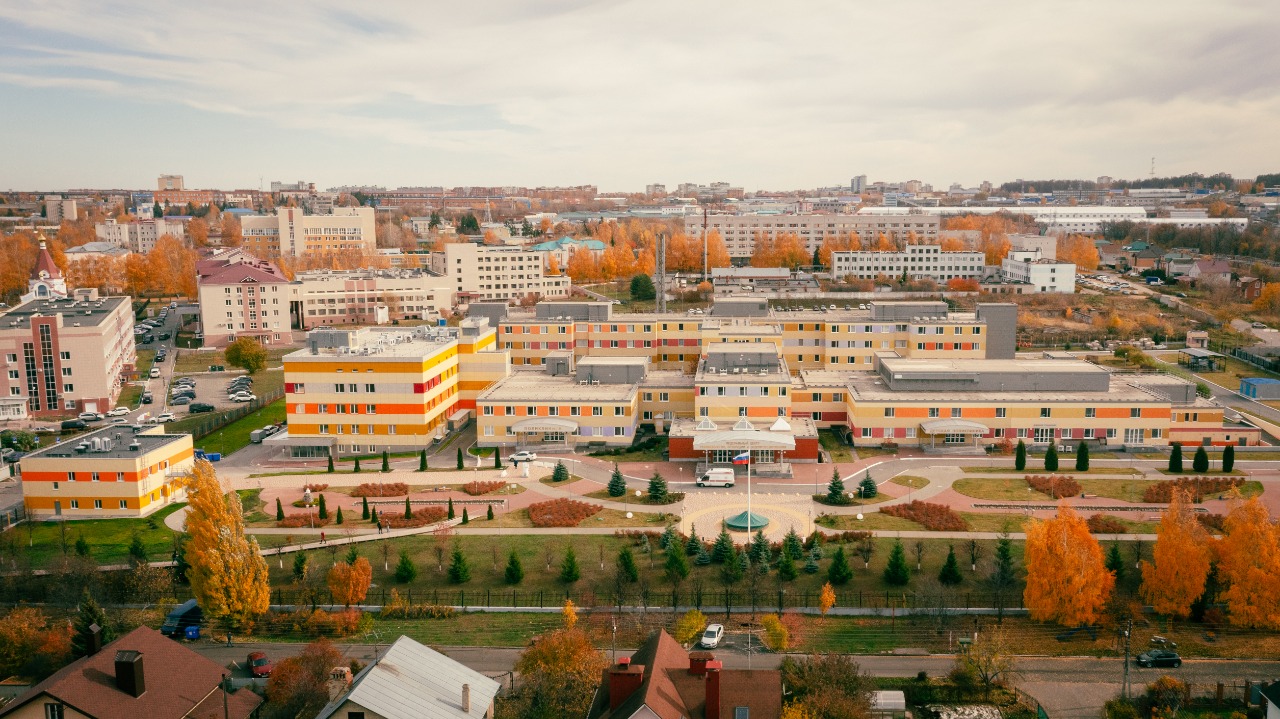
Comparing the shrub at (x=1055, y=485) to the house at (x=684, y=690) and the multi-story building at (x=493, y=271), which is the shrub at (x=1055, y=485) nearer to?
the house at (x=684, y=690)

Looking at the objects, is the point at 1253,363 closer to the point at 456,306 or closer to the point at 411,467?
the point at 411,467

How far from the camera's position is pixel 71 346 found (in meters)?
56.1

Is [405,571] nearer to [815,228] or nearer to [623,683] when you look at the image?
[623,683]

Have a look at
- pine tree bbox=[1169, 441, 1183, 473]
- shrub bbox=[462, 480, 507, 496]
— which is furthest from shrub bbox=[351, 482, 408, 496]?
pine tree bbox=[1169, 441, 1183, 473]

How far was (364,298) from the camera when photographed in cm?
8731

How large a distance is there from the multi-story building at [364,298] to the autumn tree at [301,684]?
62.9 meters

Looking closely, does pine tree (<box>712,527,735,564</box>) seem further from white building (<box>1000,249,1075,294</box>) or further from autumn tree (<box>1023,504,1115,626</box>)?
white building (<box>1000,249,1075,294</box>)

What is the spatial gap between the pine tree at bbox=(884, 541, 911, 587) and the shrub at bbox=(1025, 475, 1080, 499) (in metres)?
11.0

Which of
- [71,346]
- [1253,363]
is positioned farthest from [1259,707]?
[71,346]

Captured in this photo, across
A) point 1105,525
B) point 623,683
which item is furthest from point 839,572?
point 623,683

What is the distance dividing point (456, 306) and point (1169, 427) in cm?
6349

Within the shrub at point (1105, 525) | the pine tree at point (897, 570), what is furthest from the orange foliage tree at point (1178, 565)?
the pine tree at point (897, 570)

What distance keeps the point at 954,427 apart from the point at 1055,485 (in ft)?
23.4

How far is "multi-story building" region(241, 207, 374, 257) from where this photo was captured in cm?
12106
